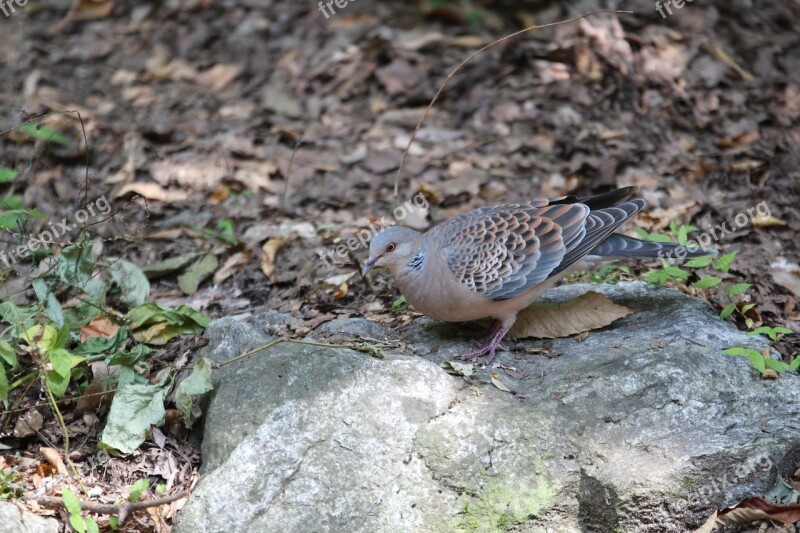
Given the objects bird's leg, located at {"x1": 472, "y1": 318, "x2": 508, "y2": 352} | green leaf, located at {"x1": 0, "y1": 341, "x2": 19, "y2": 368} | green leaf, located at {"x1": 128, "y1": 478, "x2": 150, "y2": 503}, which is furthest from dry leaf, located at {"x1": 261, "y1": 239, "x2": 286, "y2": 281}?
green leaf, located at {"x1": 128, "y1": 478, "x2": 150, "y2": 503}

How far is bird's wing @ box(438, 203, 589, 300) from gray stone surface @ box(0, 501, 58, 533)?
2.41m

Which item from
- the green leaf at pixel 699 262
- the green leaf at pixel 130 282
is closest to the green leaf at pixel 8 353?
the green leaf at pixel 130 282

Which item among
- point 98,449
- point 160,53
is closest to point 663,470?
point 98,449

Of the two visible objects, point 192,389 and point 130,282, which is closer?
point 192,389

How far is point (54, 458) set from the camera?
422cm

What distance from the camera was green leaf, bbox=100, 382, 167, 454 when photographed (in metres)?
4.18

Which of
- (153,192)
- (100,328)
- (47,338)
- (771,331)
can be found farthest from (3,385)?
(771,331)

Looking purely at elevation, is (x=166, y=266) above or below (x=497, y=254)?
below

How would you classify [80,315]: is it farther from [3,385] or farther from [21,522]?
[21,522]

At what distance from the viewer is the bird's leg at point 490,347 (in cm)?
465

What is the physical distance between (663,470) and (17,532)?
2911 mm

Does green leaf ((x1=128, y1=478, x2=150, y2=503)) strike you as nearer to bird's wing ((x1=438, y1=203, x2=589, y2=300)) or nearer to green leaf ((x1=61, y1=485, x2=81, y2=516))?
green leaf ((x1=61, y1=485, x2=81, y2=516))

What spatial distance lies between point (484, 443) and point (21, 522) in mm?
2124

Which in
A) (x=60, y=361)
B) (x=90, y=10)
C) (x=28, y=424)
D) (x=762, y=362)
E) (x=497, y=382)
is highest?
(x=90, y=10)
